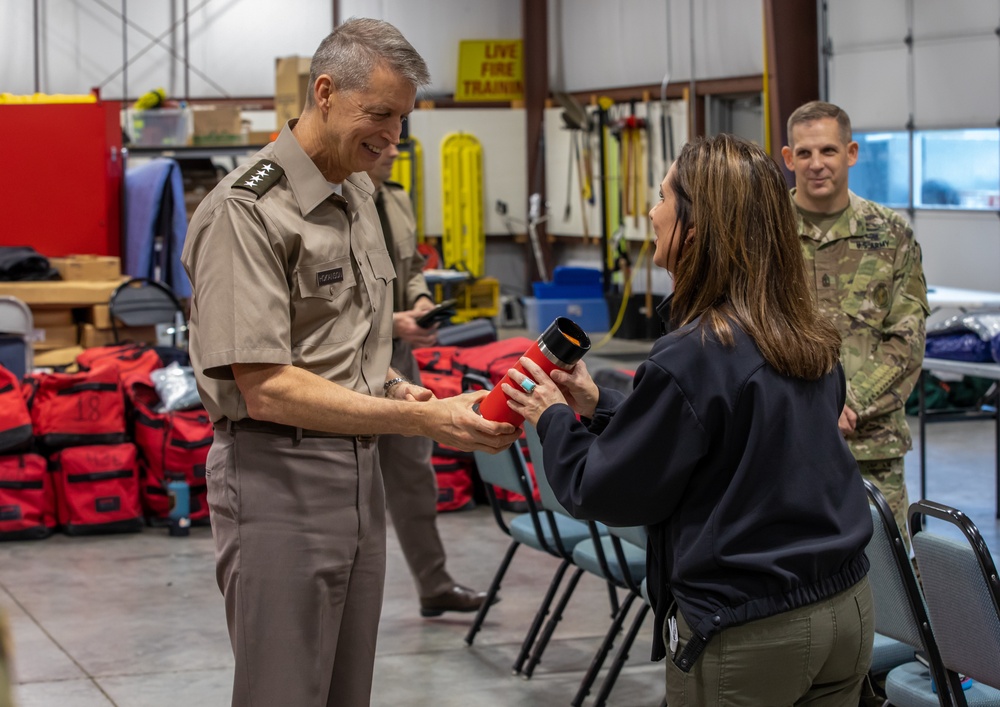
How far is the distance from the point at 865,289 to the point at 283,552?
6.37ft

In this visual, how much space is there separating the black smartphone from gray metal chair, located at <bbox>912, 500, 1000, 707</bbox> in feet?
6.56

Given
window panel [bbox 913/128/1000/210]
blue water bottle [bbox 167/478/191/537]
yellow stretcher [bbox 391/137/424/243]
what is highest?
yellow stretcher [bbox 391/137/424/243]

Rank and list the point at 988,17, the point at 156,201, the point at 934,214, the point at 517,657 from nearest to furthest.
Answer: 1. the point at 517,657
2. the point at 156,201
3. the point at 988,17
4. the point at 934,214

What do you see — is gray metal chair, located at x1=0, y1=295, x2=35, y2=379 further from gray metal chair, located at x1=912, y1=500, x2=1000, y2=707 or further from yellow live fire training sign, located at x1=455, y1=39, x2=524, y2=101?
yellow live fire training sign, located at x1=455, y1=39, x2=524, y2=101

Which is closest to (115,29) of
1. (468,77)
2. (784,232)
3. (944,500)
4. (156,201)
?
(468,77)

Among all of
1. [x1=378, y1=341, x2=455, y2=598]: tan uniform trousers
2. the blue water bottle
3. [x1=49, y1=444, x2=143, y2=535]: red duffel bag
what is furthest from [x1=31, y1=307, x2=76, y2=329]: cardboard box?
[x1=378, y1=341, x2=455, y2=598]: tan uniform trousers

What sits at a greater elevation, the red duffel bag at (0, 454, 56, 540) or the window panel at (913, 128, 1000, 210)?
the window panel at (913, 128, 1000, 210)

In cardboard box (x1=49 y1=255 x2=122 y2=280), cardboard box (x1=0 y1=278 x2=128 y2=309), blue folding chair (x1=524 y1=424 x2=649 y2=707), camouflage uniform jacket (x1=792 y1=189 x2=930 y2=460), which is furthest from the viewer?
cardboard box (x1=49 y1=255 x2=122 y2=280)

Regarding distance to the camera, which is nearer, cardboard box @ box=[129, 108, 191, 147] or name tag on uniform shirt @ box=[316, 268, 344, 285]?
name tag on uniform shirt @ box=[316, 268, 344, 285]

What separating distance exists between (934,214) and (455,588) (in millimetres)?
6272

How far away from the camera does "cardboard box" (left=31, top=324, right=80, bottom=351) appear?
7.43 m

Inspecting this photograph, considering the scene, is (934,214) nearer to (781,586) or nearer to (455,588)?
(455,588)

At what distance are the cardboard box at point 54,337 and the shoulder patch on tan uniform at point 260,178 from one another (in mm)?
5561

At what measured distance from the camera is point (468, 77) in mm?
15398
